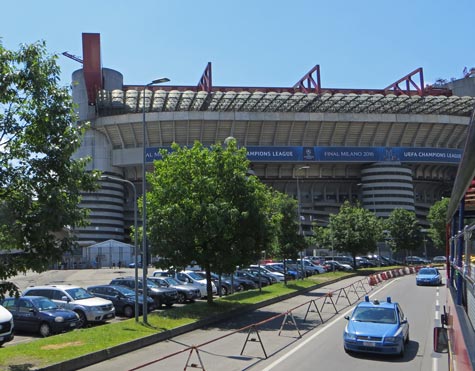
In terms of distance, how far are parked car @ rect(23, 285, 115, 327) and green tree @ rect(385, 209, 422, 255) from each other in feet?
196

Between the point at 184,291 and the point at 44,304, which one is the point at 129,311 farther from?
the point at 184,291

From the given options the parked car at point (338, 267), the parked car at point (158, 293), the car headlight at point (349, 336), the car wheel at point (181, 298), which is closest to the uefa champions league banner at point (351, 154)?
the parked car at point (338, 267)

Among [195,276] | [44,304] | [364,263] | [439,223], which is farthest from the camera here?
[439,223]

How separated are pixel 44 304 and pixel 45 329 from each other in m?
1.17

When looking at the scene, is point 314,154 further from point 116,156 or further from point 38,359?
point 38,359

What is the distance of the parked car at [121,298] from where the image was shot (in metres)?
22.2

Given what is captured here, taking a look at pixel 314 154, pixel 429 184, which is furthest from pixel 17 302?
pixel 429 184

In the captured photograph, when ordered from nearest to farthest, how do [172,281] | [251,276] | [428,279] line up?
[172,281] → [428,279] → [251,276]

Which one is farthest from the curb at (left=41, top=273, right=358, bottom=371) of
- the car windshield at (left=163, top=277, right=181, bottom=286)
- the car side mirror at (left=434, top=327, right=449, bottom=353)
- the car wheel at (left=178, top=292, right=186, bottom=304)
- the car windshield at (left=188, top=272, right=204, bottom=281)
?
the car side mirror at (left=434, top=327, right=449, bottom=353)

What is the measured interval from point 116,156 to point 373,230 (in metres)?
56.2

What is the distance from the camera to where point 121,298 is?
2242cm

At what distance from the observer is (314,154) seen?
9419 centimetres

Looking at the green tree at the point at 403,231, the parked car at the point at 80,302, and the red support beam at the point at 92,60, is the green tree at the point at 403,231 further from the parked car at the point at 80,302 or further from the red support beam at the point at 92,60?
Result: the parked car at the point at 80,302

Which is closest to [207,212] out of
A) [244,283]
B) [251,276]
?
[244,283]
